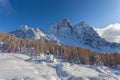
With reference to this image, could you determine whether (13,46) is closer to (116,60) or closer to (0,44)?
(0,44)

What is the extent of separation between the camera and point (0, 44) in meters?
143

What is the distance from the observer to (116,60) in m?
133

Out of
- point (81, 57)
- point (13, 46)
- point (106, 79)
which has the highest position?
point (13, 46)

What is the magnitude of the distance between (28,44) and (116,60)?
6478 centimetres

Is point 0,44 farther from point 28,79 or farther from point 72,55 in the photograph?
point 28,79

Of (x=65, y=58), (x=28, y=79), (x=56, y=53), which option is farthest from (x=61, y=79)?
(x=56, y=53)

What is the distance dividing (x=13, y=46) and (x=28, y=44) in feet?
76.7

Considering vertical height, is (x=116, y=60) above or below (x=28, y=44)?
below

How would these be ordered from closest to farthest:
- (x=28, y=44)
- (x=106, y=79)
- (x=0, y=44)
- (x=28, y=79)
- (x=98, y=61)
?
(x=28, y=79) → (x=106, y=79) → (x=98, y=61) → (x=0, y=44) → (x=28, y=44)

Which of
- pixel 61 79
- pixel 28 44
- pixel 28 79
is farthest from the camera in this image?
pixel 28 44

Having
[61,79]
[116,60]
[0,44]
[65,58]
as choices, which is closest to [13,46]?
[0,44]

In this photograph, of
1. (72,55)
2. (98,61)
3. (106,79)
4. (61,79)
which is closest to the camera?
(61,79)

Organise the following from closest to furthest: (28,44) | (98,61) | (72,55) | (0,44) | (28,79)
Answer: (28,79), (98,61), (72,55), (0,44), (28,44)

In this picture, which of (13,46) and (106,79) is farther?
(13,46)
